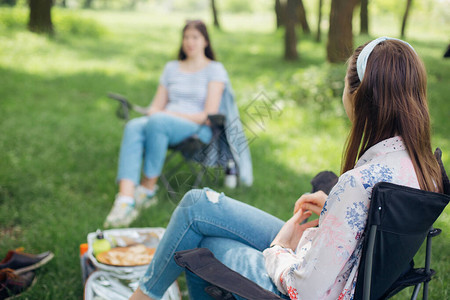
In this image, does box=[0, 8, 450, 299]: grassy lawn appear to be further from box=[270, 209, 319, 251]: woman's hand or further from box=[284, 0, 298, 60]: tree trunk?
box=[270, 209, 319, 251]: woman's hand

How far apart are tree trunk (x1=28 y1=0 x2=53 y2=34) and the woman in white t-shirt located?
292 inches

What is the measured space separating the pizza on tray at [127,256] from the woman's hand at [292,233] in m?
0.89

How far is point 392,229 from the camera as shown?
1286 millimetres

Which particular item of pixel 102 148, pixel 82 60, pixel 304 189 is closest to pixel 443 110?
pixel 304 189

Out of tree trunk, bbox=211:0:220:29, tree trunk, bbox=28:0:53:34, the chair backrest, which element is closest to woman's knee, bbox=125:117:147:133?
the chair backrest

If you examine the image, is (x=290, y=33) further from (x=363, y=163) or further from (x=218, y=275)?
(x=218, y=275)

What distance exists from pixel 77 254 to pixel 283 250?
1518mm

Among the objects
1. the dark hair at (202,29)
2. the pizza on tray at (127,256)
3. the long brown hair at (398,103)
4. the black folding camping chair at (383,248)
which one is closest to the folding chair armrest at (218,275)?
the black folding camping chair at (383,248)

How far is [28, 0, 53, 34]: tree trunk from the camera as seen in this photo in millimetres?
10016

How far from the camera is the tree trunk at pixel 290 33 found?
961 centimetres

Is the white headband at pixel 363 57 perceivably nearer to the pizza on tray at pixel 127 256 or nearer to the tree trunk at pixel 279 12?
the pizza on tray at pixel 127 256

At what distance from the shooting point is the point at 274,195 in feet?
11.8

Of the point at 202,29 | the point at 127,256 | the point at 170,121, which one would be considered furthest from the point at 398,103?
the point at 202,29

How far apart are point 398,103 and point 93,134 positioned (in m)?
4.02
